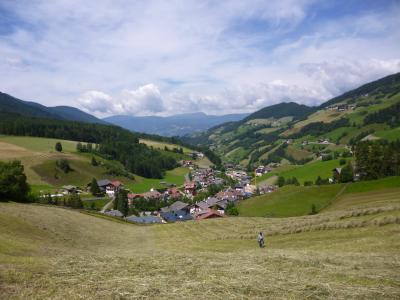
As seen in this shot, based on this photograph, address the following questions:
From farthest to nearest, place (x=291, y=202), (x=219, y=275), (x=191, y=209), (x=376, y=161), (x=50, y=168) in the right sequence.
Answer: (x=50, y=168), (x=191, y=209), (x=376, y=161), (x=291, y=202), (x=219, y=275)

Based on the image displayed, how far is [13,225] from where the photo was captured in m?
36.1

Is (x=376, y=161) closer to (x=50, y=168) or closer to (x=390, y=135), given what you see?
(x=390, y=135)

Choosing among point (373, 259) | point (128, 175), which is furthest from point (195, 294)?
point (128, 175)

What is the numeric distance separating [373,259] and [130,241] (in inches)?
1233

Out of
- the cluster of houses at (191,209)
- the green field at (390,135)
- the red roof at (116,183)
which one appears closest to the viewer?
the cluster of houses at (191,209)

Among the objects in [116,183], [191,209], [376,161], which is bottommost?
[191,209]

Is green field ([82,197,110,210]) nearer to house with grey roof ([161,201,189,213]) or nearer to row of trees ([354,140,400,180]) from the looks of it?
house with grey roof ([161,201,189,213])

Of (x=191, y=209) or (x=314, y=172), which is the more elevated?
(x=314, y=172)

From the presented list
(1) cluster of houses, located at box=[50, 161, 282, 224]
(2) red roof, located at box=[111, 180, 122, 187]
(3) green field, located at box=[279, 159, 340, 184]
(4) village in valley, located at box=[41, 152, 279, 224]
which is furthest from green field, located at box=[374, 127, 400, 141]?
(2) red roof, located at box=[111, 180, 122, 187]

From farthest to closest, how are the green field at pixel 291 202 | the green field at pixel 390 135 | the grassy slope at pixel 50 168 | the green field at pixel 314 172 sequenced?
the green field at pixel 390 135
the grassy slope at pixel 50 168
the green field at pixel 314 172
the green field at pixel 291 202

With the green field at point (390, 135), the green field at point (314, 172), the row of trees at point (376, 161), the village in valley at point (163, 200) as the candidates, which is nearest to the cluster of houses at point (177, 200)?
the village in valley at point (163, 200)

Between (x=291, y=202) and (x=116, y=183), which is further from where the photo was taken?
(x=116, y=183)

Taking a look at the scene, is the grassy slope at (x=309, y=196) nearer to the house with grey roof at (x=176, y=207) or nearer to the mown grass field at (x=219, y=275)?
the house with grey roof at (x=176, y=207)

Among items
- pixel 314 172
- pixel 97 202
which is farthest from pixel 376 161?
pixel 97 202
